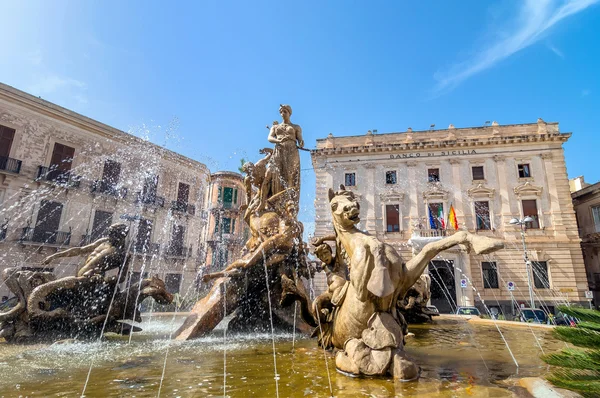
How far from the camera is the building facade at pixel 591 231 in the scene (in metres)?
24.3

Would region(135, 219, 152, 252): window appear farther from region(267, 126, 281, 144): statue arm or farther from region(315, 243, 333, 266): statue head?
region(315, 243, 333, 266): statue head

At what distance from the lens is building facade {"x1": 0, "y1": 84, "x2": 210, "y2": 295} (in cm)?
1803

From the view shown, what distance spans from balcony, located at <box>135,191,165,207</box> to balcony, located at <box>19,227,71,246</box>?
568 centimetres

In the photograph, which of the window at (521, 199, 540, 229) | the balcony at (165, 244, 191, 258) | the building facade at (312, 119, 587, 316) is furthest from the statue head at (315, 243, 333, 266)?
the window at (521, 199, 540, 229)

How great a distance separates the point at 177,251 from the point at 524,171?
2676 centimetres

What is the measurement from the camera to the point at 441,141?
2558cm

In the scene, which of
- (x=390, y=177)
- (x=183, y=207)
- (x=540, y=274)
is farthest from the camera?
(x=390, y=177)

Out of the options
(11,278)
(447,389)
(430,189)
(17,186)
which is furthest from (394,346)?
(430,189)

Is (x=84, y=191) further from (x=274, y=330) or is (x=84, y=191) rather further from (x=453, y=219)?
(x=453, y=219)

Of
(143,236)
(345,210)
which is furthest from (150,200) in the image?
(345,210)

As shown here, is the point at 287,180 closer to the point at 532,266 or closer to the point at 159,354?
the point at 159,354

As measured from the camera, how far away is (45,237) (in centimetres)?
1823

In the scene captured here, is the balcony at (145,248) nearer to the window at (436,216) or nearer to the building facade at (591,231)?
the window at (436,216)

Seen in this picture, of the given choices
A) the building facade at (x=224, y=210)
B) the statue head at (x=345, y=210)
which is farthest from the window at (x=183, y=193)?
the statue head at (x=345, y=210)
